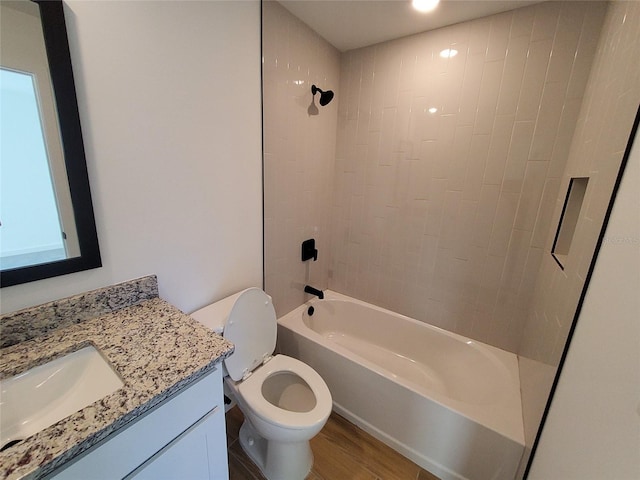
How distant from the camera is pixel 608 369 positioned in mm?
592

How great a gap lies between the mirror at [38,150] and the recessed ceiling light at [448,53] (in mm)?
1763

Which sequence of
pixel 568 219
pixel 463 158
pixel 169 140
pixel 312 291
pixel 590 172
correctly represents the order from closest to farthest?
1. pixel 590 172
2. pixel 169 140
3. pixel 568 219
4. pixel 463 158
5. pixel 312 291

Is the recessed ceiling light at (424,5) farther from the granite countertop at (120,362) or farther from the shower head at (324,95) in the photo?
the granite countertop at (120,362)

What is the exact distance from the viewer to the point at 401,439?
141cm

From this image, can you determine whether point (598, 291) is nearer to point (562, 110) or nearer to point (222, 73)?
point (562, 110)

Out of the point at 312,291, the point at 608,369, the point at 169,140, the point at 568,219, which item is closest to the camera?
the point at 608,369

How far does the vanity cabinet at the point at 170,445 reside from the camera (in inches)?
23.2

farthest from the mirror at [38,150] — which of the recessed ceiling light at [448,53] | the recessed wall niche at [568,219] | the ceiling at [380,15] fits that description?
the recessed wall niche at [568,219]

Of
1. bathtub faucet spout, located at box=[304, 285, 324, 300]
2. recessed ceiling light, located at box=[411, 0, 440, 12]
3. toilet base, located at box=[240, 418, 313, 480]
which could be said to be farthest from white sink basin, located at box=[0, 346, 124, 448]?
recessed ceiling light, located at box=[411, 0, 440, 12]

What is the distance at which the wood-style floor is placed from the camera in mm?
1306

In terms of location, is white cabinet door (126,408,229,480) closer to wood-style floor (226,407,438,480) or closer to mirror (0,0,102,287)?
wood-style floor (226,407,438,480)

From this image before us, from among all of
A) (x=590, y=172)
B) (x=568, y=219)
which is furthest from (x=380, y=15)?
(x=568, y=219)

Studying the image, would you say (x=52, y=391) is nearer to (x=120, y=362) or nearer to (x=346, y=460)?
(x=120, y=362)

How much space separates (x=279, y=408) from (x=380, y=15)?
2.16m
